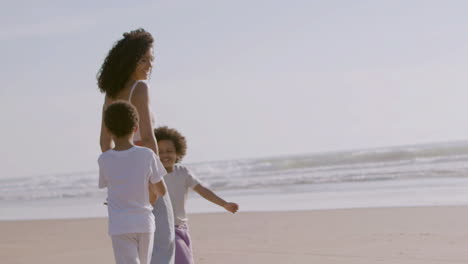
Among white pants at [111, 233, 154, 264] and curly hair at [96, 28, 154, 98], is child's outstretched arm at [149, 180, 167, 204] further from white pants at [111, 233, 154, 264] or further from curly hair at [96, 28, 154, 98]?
curly hair at [96, 28, 154, 98]

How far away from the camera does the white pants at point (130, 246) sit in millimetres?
3453

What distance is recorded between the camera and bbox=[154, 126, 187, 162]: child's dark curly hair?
4355 mm

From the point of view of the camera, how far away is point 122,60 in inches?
147

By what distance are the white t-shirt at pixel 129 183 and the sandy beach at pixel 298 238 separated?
4.03 m

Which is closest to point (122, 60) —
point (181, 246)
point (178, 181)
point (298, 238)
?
point (178, 181)

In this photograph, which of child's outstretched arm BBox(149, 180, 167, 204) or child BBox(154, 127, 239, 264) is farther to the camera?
child BBox(154, 127, 239, 264)

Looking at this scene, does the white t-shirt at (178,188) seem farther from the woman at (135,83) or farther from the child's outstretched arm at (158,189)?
the child's outstretched arm at (158,189)

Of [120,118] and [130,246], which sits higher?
[120,118]

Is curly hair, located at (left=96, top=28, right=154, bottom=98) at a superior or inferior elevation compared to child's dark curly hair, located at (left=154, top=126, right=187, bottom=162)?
superior

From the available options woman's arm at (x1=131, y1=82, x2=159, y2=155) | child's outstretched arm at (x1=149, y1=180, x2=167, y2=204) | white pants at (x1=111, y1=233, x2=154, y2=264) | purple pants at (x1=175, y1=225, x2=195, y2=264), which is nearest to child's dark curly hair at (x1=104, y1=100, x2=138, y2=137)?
woman's arm at (x1=131, y1=82, x2=159, y2=155)

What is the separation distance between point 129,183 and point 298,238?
5.94m

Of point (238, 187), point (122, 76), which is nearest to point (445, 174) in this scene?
point (238, 187)

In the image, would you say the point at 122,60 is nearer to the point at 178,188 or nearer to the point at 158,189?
the point at 158,189

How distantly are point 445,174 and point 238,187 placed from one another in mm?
6527
